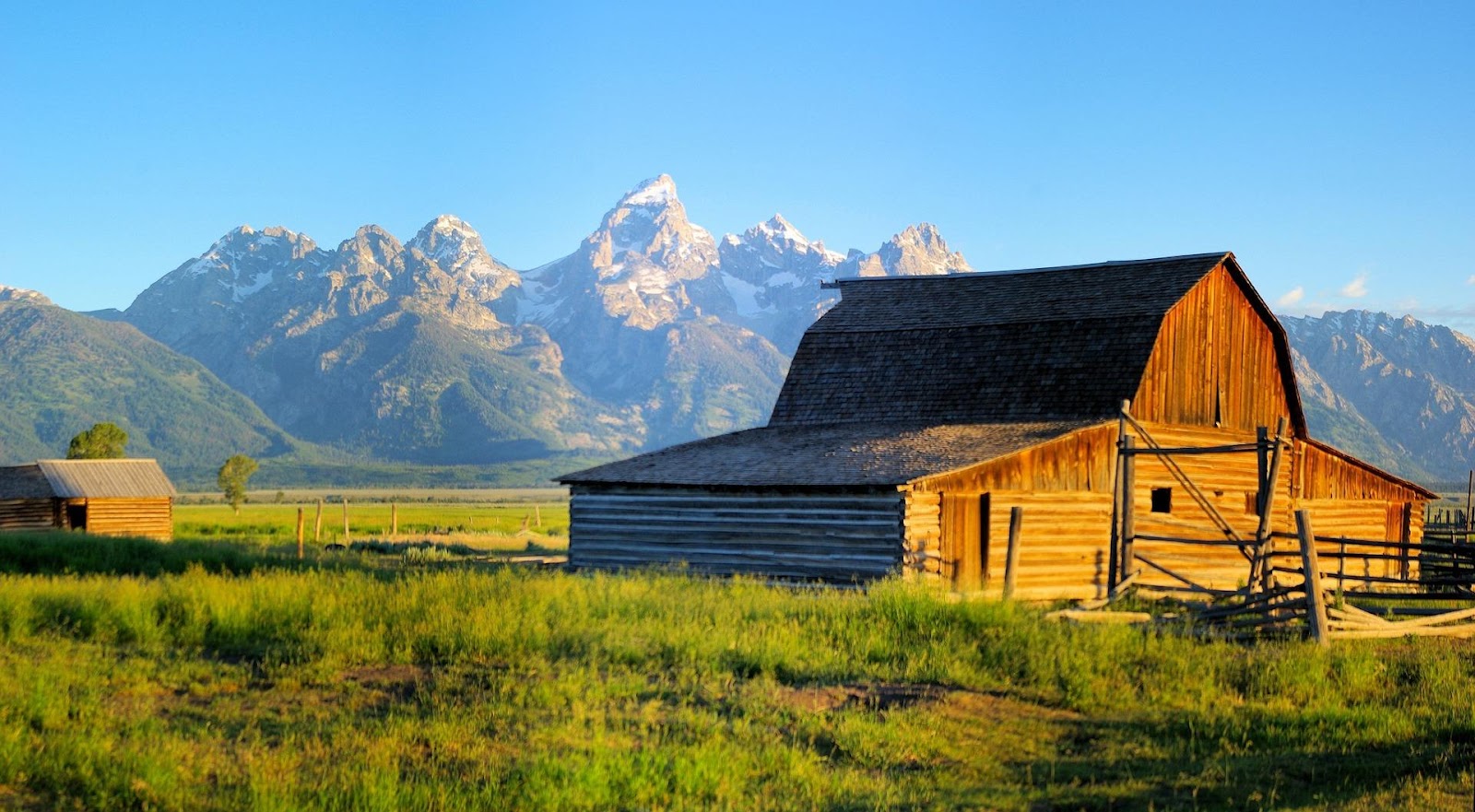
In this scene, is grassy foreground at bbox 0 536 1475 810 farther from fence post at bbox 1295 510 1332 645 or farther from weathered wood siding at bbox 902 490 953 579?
weathered wood siding at bbox 902 490 953 579

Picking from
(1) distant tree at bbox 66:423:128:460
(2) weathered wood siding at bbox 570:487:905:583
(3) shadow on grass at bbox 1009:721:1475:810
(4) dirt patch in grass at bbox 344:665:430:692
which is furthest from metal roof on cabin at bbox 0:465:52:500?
(3) shadow on grass at bbox 1009:721:1475:810

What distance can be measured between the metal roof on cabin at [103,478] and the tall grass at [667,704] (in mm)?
34514

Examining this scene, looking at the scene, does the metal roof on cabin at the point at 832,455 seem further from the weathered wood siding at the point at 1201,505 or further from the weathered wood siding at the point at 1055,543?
the weathered wood siding at the point at 1201,505

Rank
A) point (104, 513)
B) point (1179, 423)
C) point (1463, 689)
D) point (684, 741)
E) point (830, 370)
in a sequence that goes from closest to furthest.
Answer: point (684, 741)
point (1463, 689)
point (1179, 423)
point (830, 370)
point (104, 513)

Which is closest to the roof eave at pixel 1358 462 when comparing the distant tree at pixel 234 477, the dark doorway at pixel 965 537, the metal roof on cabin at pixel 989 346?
the metal roof on cabin at pixel 989 346

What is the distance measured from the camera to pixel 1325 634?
17.1m

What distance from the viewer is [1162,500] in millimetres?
28125

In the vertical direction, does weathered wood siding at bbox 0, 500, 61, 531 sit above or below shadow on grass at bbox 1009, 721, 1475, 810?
below

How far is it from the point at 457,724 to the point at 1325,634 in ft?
36.3

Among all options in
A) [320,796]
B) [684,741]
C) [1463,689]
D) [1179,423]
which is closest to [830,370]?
[1179,423]

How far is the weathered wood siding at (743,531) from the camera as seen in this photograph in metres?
24.2

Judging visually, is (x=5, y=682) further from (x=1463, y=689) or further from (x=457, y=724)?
(x=1463, y=689)

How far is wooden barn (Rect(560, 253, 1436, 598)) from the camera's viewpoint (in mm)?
24453

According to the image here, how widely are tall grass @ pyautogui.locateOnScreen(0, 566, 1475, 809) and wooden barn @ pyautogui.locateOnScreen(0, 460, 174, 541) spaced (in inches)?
1341
